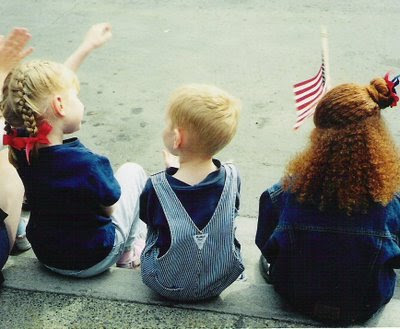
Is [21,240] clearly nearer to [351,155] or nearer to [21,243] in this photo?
[21,243]

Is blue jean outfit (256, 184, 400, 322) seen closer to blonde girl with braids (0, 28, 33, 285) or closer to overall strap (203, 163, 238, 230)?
overall strap (203, 163, 238, 230)

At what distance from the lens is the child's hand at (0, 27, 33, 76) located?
106 inches

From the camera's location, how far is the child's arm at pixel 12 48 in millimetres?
2695

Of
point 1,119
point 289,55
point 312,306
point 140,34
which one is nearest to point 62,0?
point 140,34

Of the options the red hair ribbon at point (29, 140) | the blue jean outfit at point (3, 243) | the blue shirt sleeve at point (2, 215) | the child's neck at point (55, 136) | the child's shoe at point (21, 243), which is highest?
the red hair ribbon at point (29, 140)

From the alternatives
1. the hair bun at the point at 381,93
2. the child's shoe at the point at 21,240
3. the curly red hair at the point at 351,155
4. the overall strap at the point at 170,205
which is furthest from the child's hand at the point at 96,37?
the hair bun at the point at 381,93

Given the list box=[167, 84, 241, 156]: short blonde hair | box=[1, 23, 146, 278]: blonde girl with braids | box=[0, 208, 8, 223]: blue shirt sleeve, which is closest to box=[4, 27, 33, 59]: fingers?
box=[1, 23, 146, 278]: blonde girl with braids

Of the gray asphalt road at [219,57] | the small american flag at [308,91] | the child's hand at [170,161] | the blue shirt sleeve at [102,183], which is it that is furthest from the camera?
the gray asphalt road at [219,57]

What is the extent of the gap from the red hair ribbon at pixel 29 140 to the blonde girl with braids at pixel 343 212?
0.96 metres

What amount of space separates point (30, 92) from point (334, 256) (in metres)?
1.38

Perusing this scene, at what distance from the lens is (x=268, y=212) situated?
2369 mm

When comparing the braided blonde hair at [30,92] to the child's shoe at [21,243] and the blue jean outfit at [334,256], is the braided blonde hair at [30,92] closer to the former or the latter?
the child's shoe at [21,243]

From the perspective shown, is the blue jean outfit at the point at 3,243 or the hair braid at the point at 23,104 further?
the blue jean outfit at the point at 3,243

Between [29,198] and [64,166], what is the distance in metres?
0.26
